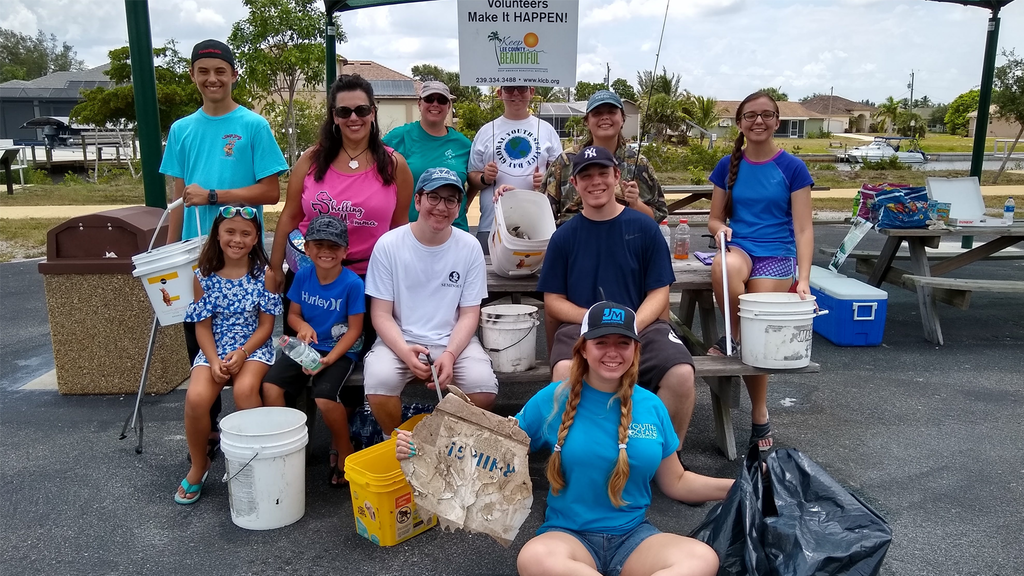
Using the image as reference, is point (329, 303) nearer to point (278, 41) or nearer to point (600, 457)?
point (600, 457)

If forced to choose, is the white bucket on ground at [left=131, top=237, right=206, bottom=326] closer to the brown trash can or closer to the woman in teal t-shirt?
the brown trash can

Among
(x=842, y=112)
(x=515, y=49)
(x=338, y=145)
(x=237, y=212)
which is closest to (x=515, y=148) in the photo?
(x=515, y=49)

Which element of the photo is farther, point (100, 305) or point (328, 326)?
point (100, 305)

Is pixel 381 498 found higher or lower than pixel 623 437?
lower

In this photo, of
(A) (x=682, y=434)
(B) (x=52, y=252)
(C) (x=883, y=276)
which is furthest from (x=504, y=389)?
(C) (x=883, y=276)

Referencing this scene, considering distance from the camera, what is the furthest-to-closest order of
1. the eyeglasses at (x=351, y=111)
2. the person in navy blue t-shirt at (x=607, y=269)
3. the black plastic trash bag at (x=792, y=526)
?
the eyeglasses at (x=351, y=111), the person in navy blue t-shirt at (x=607, y=269), the black plastic trash bag at (x=792, y=526)

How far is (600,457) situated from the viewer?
104 inches

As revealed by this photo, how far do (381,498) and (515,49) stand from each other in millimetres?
3123

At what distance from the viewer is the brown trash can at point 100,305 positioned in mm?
4977

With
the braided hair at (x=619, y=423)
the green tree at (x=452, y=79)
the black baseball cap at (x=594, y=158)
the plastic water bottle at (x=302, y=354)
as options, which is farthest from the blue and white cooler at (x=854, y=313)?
the green tree at (x=452, y=79)

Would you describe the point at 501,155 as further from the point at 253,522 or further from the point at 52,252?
the point at 52,252

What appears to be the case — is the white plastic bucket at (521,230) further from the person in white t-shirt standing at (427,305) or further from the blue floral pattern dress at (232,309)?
the blue floral pattern dress at (232,309)

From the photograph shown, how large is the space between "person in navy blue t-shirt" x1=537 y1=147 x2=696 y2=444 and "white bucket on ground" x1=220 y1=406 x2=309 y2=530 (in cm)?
127

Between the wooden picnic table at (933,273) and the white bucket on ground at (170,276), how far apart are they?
589 centimetres
